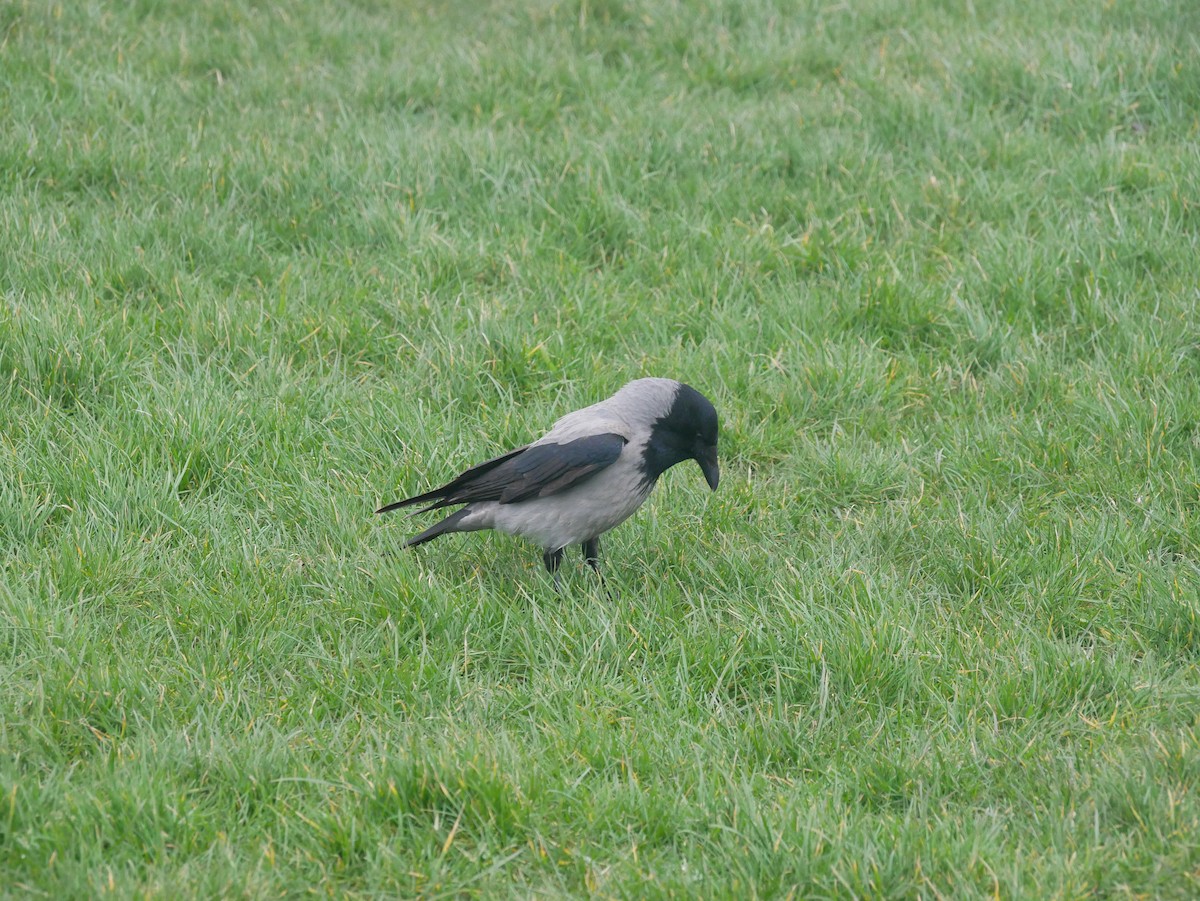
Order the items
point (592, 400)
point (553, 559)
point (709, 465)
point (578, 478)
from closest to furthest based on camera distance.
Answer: point (578, 478), point (553, 559), point (709, 465), point (592, 400)

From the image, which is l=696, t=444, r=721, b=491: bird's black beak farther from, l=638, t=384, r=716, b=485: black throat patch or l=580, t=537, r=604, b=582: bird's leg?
l=580, t=537, r=604, b=582: bird's leg

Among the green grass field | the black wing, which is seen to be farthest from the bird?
the green grass field

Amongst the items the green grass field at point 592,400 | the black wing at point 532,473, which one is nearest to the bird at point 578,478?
the black wing at point 532,473

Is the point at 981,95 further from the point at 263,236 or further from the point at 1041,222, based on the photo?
the point at 263,236

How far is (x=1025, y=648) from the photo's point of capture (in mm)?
4105

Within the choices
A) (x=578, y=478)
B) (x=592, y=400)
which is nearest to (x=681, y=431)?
(x=578, y=478)

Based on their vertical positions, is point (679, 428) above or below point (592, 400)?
above

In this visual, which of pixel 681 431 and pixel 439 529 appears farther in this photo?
pixel 681 431

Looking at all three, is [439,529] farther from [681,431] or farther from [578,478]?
[681,431]

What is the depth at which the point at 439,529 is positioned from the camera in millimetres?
4625

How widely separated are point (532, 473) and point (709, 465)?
27.7 inches

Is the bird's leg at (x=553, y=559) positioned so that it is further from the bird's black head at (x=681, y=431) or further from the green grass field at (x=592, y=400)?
the bird's black head at (x=681, y=431)

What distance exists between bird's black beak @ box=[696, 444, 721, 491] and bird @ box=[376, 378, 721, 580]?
0.26 feet

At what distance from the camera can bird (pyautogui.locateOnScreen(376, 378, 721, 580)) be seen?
464cm
